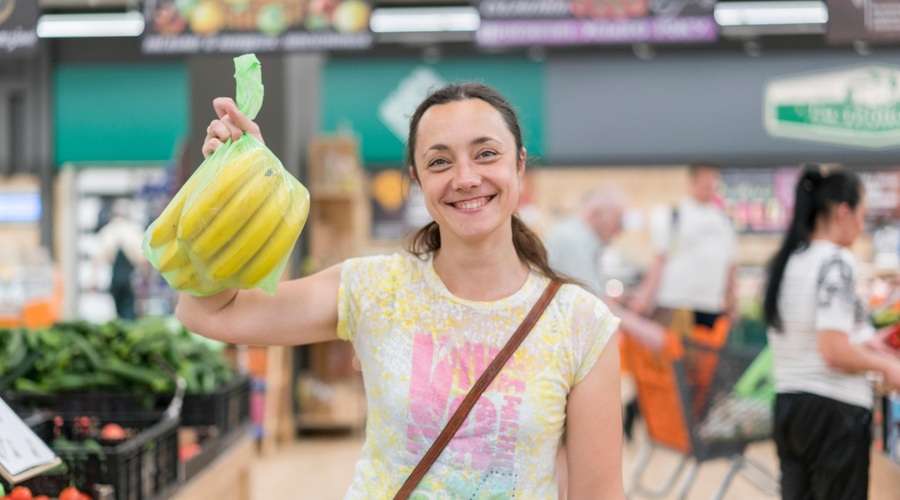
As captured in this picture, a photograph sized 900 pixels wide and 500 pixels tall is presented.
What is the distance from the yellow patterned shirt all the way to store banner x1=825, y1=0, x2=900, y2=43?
2.92m

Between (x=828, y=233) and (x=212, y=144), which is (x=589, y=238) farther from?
(x=212, y=144)

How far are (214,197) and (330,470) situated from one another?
16.4 feet

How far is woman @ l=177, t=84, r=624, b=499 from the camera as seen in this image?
1.79 meters

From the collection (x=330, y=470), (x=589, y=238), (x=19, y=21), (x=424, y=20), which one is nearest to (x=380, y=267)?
(x=19, y=21)

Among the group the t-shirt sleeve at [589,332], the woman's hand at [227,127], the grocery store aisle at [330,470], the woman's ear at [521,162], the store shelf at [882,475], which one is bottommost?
the grocery store aisle at [330,470]

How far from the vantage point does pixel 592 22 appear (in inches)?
191

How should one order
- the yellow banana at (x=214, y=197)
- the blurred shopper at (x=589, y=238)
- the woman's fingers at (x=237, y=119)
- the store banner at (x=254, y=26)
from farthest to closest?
the blurred shopper at (x=589, y=238) → the store banner at (x=254, y=26) → the woman's fingers at (x=237, y=119) → the yellow banana at (x=214, y=197)

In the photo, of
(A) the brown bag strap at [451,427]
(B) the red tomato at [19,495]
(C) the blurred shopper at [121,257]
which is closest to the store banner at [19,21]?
(B) the red tomato at [19,495]

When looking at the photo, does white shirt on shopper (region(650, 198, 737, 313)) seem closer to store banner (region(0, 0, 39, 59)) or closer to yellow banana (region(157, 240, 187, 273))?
store banner (region(0, 0, 39, 59))

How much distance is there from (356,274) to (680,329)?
5.34 m

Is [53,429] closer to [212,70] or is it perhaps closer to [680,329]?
[212,70]

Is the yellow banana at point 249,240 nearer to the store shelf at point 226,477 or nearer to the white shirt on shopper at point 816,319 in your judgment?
the store shelf at point 226,477

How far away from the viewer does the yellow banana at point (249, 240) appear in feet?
5.67

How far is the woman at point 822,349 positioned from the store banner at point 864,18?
117 cm
